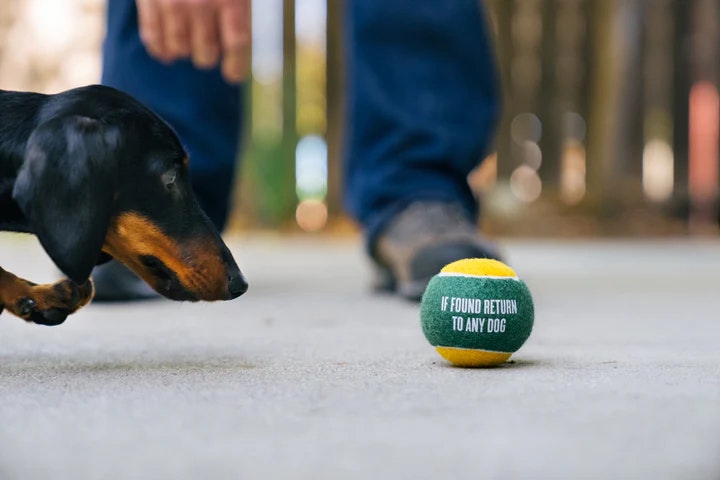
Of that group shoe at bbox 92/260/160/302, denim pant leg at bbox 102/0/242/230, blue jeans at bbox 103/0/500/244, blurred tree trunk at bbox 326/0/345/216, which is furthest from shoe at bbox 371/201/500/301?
blurred tree trunk at bbox 326/0/345/216

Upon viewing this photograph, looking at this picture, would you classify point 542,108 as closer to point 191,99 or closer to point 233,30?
point 191,99

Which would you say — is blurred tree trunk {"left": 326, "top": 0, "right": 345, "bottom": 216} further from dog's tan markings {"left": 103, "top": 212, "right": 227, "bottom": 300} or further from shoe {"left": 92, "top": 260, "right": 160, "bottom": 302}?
dog's tan markings {"left": 103, "top": 212, "right": 227, "bottom": 300}

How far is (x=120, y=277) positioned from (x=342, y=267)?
1.57m

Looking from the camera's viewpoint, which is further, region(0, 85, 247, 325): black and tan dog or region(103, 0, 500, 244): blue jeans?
region(103, 0, 500, 244): blue jeans

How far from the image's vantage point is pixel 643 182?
21.7ft

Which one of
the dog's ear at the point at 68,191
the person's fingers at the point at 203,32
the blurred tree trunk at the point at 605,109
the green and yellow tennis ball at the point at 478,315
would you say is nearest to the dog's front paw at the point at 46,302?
the dog's ear at the point at 68,191

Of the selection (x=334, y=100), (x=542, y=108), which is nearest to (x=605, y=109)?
(x=542, y=108)

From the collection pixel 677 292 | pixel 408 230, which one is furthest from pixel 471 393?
pixel 677 292

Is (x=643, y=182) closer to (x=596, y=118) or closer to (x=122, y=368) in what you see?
(x=596, y=118)

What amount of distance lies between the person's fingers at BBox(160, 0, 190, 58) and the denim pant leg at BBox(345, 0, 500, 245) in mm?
810

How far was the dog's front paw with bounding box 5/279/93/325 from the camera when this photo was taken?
4.52 feet

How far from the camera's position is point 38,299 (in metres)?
1.39

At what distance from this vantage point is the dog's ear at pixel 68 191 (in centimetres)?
121

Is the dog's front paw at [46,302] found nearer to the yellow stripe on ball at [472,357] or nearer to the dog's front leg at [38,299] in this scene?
the dog's front leg at [38,299]
